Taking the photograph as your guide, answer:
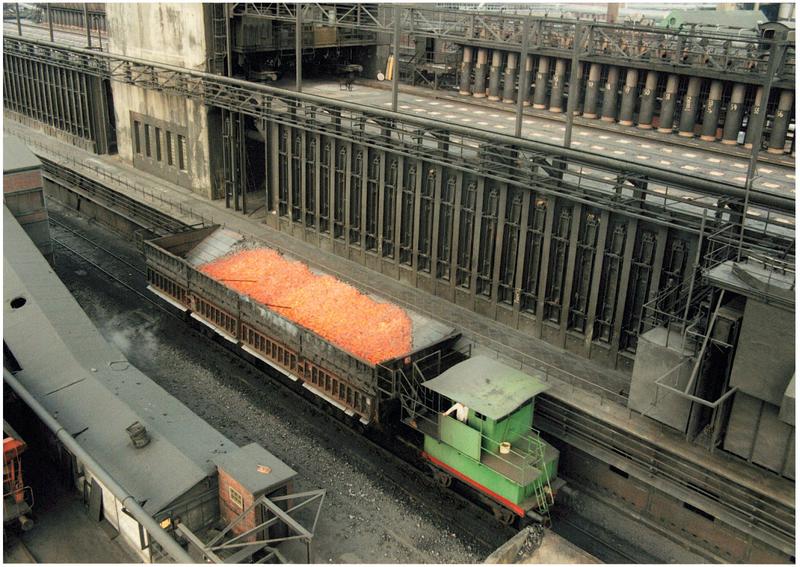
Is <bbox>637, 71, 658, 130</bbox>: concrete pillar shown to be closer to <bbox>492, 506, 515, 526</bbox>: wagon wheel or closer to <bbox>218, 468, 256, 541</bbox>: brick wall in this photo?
<bbox>492, 506, 515, 526</bbox>: wagon wheel

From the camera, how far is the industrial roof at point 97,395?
1517 centimetres

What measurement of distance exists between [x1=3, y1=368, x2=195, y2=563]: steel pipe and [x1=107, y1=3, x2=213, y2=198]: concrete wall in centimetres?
1782

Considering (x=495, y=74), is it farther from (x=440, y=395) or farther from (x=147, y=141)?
(x=147, y=141)

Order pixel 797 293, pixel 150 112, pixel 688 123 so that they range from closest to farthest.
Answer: pixel 797 293 → pixel 688 123 → pixel 150 112

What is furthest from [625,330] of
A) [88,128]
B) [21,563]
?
[88,128]

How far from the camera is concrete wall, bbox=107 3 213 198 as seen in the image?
3109 cm

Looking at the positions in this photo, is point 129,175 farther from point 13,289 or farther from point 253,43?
point 13,289

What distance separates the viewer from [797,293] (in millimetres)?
13812

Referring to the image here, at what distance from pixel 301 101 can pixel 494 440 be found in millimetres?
15119

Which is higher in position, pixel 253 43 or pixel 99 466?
pixel 253 43

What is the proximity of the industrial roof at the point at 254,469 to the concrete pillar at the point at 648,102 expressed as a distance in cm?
1704

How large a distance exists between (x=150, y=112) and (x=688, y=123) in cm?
2317

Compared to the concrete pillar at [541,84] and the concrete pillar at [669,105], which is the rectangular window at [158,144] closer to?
the concrete pillar at [541,84]

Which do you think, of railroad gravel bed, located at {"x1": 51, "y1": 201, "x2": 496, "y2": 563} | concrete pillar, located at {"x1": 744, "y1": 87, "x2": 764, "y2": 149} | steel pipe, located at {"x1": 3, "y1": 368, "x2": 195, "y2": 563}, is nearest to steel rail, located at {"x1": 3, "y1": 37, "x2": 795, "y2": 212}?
concrete pillar, located at {"x1": 744, "y1": 87, "x2": 764, "y2": 149}
